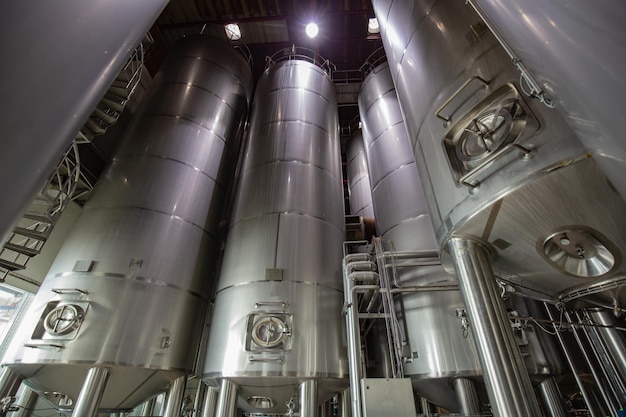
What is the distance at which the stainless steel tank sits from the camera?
220 centimetres

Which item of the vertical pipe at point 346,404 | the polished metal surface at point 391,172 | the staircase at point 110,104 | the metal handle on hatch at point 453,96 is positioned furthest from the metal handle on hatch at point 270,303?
the staircase at point 110,104

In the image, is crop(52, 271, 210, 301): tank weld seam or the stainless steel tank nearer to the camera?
the stainless steel tank

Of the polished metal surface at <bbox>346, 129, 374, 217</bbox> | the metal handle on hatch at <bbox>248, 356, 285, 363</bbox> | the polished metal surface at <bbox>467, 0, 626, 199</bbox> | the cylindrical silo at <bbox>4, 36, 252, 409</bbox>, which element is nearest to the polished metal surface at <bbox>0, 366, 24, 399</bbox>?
the cylindrical silo at <bbox>4, 36, 252, 409</bbox>

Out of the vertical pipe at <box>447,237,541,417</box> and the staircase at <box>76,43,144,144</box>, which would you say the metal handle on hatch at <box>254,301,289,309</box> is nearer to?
the vertical pipe at <box>447,237,541,417</box>

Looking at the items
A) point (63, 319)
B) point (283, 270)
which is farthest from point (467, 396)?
point (63, 319)

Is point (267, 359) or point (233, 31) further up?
point (233, 31)

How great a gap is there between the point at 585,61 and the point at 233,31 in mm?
11322

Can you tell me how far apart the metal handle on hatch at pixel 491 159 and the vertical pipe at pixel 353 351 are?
2441mm

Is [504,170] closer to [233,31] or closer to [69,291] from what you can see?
[69,291]

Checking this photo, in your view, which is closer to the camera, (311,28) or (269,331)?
(269,331)

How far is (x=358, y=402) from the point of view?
355 cm

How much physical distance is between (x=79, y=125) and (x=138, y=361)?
4195 millimetres

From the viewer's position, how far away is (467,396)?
3877 millimetres

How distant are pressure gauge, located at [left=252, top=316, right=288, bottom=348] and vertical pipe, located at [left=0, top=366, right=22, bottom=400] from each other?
3.26 m
